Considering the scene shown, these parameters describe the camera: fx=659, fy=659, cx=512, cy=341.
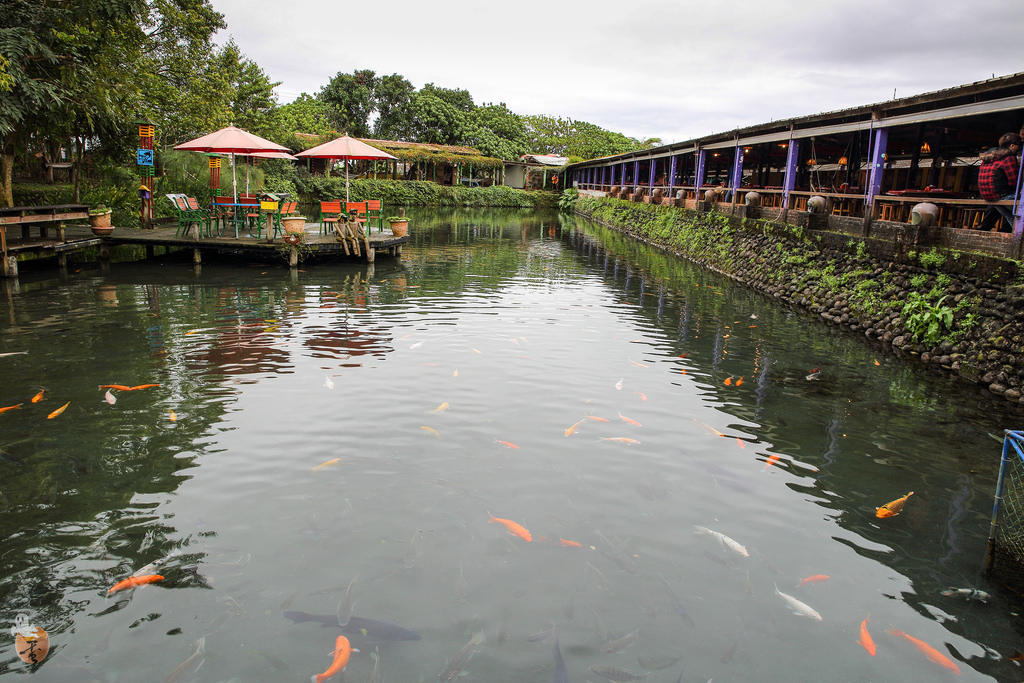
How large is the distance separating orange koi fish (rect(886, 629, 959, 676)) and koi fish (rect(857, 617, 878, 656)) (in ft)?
0.44

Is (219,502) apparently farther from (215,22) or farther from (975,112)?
(215,22)

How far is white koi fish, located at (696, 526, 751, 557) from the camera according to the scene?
14.3 ft

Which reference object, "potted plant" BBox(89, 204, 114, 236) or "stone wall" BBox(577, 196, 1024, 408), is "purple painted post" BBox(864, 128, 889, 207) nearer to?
"stone wall" BBox(577, 196, 1024, 408)

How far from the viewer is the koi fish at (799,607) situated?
12.4 ft

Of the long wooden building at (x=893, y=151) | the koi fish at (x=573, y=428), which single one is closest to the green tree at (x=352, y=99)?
the long wooden building at (x=893, y=151)

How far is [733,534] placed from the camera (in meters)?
4.59

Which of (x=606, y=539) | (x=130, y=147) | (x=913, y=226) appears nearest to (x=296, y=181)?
(x=130, y=147)

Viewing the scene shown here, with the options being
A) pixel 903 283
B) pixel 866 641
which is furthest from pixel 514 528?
pixel 903 283

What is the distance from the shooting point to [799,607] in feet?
12.6

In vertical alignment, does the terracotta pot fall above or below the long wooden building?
below

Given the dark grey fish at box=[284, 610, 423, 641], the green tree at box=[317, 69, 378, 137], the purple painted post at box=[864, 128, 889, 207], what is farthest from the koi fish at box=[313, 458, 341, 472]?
the green tree at box=[317, 69, 378, 137]

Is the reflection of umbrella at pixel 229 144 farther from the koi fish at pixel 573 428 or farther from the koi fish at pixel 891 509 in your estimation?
the koi fish at pixel 891 509

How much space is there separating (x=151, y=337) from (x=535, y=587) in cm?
737

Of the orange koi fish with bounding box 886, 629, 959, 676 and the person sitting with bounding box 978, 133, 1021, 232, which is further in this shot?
the person sitting with bounding box 978, 133, 1021, 232
